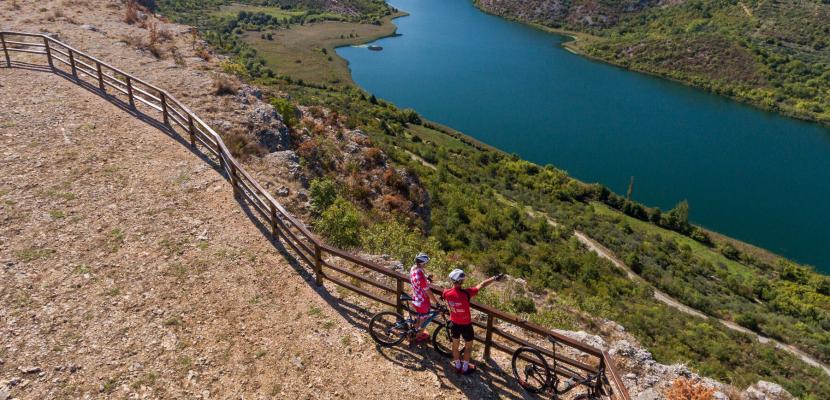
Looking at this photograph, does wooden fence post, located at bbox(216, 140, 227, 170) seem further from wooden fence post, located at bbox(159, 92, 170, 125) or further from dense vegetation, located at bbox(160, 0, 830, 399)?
wooden fence post, located at bbox(159, 92, 170, 125)

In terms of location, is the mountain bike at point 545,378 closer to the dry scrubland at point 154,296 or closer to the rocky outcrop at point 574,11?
the dry scrubland at point 154,296

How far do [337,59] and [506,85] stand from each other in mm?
41984

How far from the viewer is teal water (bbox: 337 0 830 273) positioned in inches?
2596

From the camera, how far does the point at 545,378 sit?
8797 mm

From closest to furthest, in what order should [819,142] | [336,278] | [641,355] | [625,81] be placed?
[336,278] → [641,355] → [819,142] → [625,81]

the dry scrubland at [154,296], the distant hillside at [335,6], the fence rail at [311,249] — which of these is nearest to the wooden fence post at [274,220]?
the fence rail at [311,249]

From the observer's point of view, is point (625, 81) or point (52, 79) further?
point (625, 81)

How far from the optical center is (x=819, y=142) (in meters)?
85.9

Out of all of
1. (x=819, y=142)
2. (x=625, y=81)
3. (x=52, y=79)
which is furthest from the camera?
(x=625, y=81)

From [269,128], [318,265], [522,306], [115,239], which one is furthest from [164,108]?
[522,306]

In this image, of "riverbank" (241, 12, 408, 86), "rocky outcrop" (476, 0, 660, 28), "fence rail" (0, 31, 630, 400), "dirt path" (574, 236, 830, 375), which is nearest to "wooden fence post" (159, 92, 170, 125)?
"fence rail" (0, 31, 630, 400)

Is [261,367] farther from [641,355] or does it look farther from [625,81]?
[625,81]

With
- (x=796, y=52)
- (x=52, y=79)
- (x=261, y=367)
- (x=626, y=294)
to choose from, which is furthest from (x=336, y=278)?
(x=796, y=52)

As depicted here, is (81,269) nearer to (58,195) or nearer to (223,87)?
(58,195)
